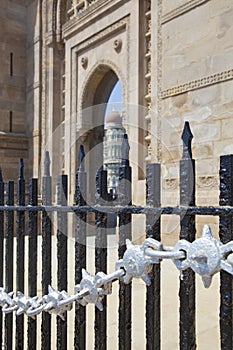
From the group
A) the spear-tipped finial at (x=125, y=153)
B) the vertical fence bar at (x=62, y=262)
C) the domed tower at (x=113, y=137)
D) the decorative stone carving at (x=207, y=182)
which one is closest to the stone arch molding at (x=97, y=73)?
the decorative stone carving at (x=207, y=182)

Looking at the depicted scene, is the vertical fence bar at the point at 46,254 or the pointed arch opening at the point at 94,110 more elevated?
the pointed arch opening at the point at 94,110

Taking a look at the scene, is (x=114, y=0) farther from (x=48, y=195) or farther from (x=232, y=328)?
(x=232, y=328)

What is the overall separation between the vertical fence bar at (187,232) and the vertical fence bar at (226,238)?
107 millimetres

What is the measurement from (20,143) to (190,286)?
32.6 feet

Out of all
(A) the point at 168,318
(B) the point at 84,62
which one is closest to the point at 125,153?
(A) the point at 168,318

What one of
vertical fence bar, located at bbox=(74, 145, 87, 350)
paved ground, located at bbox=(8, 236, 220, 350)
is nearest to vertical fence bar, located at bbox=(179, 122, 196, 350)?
vertical fence bar, located at bbox=(74, 145, 87, 350)

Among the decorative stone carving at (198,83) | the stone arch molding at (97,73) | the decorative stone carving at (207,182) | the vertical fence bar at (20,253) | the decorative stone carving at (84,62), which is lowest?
the vertical fence bar at (20,253)

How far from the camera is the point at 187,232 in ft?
4.13

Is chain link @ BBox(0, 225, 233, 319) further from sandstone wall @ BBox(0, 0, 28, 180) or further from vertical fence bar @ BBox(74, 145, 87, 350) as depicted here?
sandstone wall @ BBox(0, 0, 28, 180)

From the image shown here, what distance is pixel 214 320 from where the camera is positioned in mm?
2873

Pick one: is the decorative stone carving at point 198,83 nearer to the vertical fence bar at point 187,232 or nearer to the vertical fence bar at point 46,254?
the vertical fence bar at point 46,254

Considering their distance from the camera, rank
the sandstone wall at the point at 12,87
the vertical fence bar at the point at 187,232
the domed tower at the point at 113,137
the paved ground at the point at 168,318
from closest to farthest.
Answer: the vertical fence bar at the point at 187,232 → the paved ground at the point at 168,318 → the sandstone wall at the point at 12,87 → the domed tower at the point at 113,137

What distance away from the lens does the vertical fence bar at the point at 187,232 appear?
1.25 metres

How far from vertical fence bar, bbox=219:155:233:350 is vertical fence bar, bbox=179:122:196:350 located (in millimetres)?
107
